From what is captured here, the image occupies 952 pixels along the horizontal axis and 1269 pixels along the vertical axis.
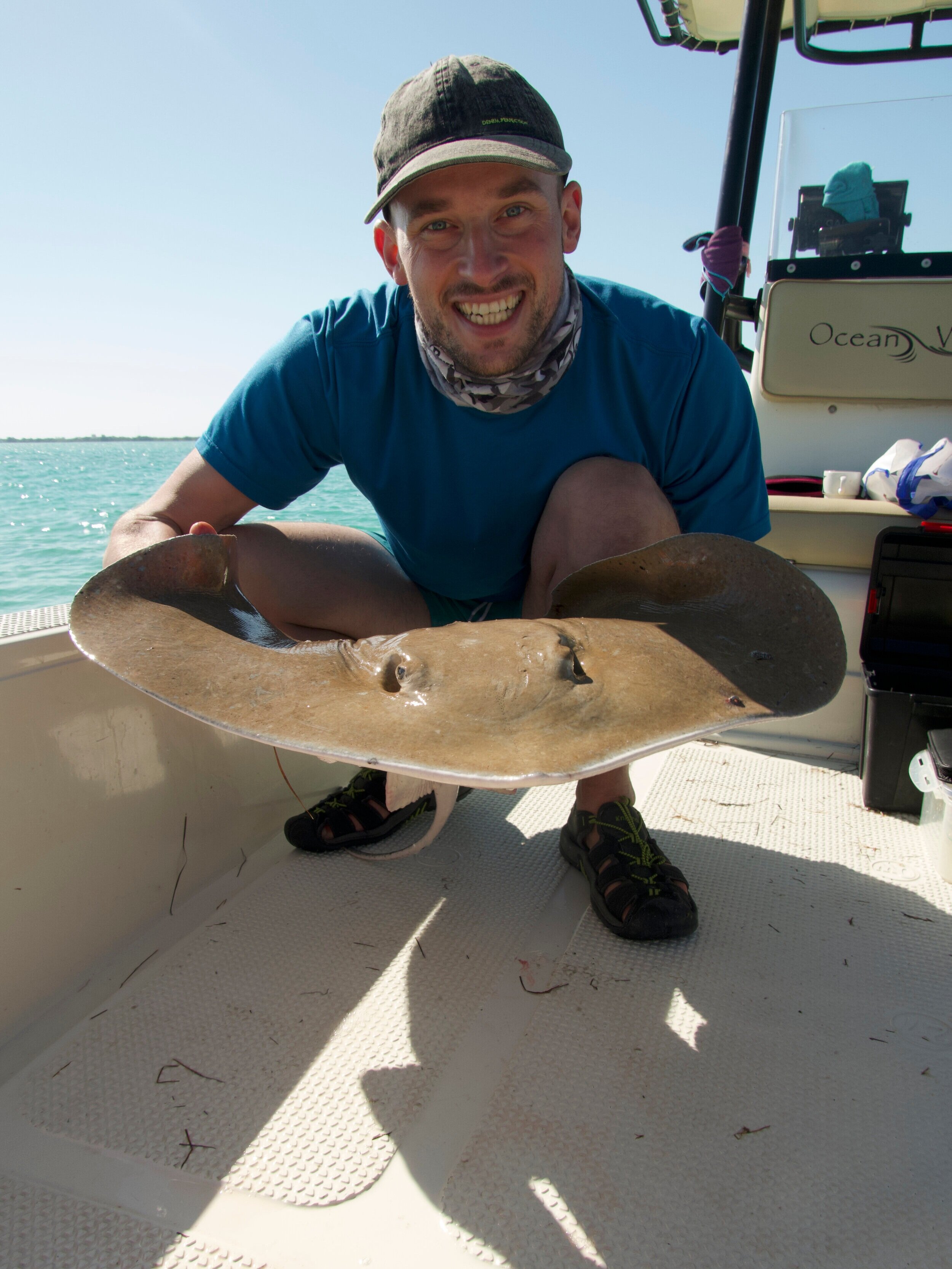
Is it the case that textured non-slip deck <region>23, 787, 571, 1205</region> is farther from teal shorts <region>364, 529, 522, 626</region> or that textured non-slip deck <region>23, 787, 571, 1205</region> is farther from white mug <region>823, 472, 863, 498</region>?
white mug <region>823, 472, 863, 498</region>

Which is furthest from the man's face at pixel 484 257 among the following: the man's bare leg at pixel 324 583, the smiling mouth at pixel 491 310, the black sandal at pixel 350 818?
the black sandal at pixel 350 818

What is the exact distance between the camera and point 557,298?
1948 mm

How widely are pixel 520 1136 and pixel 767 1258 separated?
1.22 ft

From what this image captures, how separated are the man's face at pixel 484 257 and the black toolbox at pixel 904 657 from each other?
51.5 inches

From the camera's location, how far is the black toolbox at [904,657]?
85.3 inches

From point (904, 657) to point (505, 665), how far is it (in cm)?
182

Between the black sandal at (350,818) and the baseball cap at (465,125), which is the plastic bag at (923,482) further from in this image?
the black sandal at (350,818)

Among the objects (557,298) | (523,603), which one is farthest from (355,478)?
(557,298)

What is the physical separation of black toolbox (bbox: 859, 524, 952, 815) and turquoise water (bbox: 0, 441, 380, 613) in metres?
2.46

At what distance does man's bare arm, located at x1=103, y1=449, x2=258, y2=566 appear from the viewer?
181cm

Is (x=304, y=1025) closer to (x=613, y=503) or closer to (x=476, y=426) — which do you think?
(x=613, y=503)

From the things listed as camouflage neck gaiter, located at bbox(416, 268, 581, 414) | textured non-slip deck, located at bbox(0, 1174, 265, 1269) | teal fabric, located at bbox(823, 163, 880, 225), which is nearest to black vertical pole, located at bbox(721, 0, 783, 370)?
teal fabric, located at bbox(823, 163, 880, 225)

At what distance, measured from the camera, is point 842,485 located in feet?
9.47

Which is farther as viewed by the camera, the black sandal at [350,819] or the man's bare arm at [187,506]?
the black sandal at [350,819]
